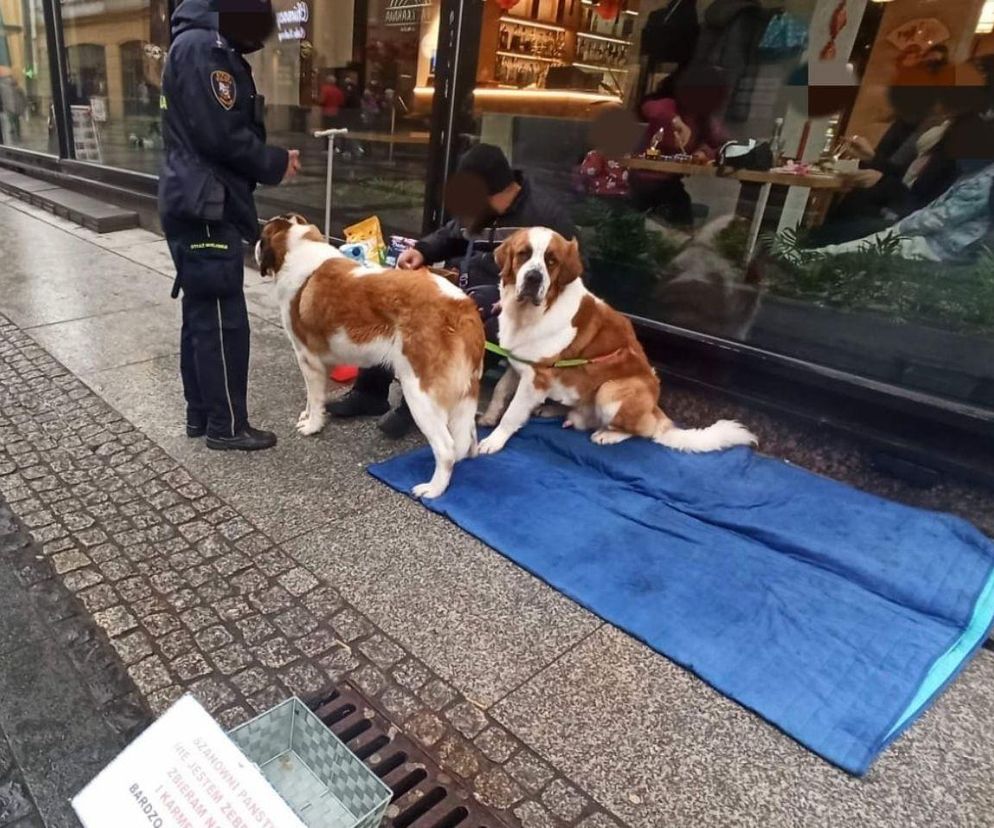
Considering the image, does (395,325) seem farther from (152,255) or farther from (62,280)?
(152,255)

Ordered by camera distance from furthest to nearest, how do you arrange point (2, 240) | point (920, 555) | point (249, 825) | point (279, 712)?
point (2, 240)
point (920, 555)
point (279, 712)
point (249, 825)

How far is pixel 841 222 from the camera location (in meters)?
4.22

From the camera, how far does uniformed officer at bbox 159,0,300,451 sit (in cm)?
301

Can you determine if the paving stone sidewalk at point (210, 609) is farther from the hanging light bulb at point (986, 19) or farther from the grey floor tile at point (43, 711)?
the hanging light bulb at point (986, 19)

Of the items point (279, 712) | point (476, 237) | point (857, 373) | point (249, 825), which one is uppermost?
point (476, 237)

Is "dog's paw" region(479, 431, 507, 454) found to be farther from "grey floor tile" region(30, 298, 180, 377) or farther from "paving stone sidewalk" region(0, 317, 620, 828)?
"grey floor tile" region(30, 298, 180, 377)

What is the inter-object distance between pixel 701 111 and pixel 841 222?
1.29 metres

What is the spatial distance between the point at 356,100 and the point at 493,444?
4.43 metres

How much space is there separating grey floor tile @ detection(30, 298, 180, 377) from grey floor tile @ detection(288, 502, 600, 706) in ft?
8.69

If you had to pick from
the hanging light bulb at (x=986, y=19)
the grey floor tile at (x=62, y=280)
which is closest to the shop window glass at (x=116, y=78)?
the grey floor tile at (x=62, y=280)

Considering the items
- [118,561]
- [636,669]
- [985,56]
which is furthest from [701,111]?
[118,561]

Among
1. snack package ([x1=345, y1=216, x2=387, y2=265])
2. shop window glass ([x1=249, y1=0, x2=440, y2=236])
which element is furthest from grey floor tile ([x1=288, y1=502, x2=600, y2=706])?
shop window glass ([x1=249, y1=0, x2=440, y2=236])

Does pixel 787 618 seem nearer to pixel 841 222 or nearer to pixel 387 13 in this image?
pixel 841 222

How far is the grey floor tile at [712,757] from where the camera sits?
6.64ft
